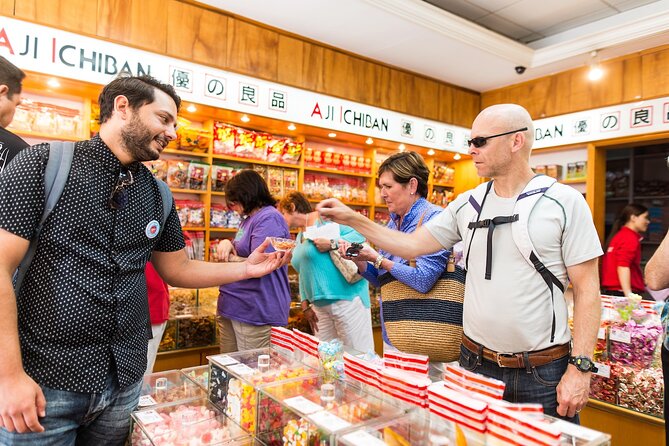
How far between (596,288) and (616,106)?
13.8 ft

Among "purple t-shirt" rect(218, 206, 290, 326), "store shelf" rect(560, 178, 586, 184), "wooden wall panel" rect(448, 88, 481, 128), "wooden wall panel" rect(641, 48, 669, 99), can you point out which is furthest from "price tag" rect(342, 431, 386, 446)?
"wooden wall panel" rect(448, 88, 481, 128)

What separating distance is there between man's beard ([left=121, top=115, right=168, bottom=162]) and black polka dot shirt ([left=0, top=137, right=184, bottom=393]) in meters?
0.07

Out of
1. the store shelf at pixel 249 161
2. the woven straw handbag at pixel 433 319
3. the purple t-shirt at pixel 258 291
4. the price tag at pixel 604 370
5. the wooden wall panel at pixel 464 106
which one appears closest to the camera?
the woven straw handbag at pixel 433 319

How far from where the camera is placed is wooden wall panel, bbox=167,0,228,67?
12.6 feet

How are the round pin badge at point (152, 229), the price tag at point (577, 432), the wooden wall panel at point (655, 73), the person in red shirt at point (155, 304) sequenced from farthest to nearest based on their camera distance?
the wooden wall panel at point (655, 73) → the person in red shirt at point (155, 304) → the round pin badge at point (152, 229) → the price tag at point (577, 432)

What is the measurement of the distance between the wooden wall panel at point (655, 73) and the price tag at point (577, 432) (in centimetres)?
468

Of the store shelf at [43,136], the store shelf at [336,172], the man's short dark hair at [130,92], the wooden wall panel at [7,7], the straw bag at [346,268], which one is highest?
the wooden wall panel at [7,7]

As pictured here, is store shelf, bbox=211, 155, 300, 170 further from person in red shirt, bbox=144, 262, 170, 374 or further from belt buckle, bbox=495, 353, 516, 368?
belt buckle, bbox=495, 353, 516, 368

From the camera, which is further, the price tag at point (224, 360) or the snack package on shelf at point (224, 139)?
the snack package on shelf at point (224, 139)

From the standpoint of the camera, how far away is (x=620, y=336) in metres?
2.68

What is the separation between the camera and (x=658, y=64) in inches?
183

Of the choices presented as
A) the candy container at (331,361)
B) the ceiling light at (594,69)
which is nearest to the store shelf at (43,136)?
the candy container at (331,361)

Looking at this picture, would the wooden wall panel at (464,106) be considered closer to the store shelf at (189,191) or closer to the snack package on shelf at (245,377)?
the store shelf at (189,191)

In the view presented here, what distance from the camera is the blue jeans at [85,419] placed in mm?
1263
